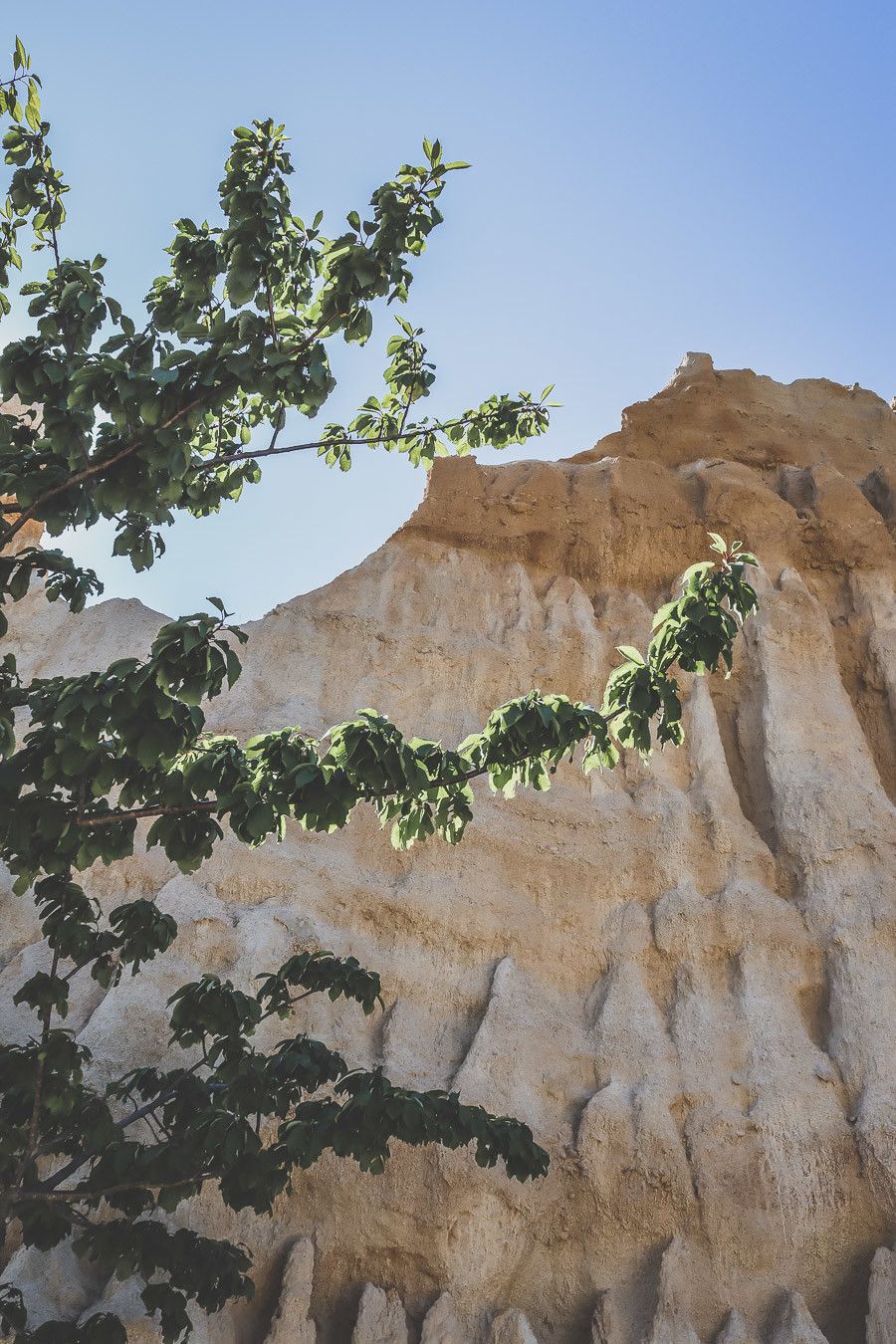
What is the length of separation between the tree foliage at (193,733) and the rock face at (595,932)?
2.44 meters

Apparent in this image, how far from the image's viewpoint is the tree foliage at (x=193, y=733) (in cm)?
547

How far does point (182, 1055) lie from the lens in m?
10.3

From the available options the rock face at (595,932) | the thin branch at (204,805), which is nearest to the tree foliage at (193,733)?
the thin branch at (204,805)

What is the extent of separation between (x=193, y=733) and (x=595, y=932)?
325 inches

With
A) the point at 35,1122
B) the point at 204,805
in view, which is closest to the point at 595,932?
the point at 35,1122

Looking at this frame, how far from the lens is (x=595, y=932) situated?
12656 mm

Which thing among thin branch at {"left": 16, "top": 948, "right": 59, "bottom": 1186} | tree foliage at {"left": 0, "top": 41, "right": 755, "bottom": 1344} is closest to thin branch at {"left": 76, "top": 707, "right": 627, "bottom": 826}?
tree foliage at {"left": 0, "top": 41, "right": 755, "bottom": 1344}

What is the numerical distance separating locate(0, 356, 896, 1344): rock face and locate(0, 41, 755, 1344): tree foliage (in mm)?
2444

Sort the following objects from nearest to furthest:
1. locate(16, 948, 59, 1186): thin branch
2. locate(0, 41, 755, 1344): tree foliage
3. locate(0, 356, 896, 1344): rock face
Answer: locate(0, 41, 755, 1344): tree foliage < locate(16, 948, 59, 1186): thin branch < locate(0, 356, 896, 1344): rock face

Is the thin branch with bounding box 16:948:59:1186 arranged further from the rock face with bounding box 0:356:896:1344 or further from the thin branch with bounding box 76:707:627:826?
the rock face with bounding box 0:356:896:1344

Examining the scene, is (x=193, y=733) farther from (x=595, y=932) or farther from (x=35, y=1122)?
(x=595, y=932)

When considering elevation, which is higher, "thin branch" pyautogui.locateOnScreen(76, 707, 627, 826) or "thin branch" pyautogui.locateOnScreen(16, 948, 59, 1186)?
"thin branch" pyautogui.locateOnScreen(76, 707, 627, 826)

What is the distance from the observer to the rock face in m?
9.68

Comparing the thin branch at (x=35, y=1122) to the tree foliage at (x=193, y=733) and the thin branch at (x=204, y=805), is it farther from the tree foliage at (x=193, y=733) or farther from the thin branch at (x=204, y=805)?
the thin branch at (x=204, y=805)
